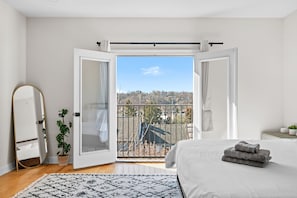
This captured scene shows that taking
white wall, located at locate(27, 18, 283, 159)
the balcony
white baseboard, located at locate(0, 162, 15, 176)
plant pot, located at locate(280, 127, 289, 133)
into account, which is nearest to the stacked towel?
plant pot, located at locate(280, 127, 289, 133)

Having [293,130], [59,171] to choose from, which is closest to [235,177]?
[293,130]

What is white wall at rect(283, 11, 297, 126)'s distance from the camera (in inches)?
175

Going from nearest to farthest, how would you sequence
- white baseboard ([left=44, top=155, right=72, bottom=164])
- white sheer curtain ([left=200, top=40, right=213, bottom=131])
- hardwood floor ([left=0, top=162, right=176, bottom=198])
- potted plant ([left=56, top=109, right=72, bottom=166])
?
1. hardwood floor ([left=0, top=162, right=176, bottom=198])
2. potted plant ([left=56, top=109, right=72, bottom=166])
3. white sheer curtain ([left=200, top=40, right=213, bottom=131])
4. white baseboard ([left=44, top=155, right=72, bottom=164])

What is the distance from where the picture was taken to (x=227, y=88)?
15.0ft

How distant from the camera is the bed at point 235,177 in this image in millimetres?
1366

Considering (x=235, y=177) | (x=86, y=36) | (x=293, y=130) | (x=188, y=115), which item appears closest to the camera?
(x=235, y=177)

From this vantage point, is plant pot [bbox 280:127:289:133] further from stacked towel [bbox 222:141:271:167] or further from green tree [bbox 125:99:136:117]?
green tree [bbox 125:99:136:117]

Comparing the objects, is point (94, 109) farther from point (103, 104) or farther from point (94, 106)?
point (103, 104)

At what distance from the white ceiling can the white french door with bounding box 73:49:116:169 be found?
2.38 feet

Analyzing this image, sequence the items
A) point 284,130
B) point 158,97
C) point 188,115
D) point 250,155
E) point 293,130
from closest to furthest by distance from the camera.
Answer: point 250,155 → point 293,130 → point 284,130 → point 188,115 → point 158,97

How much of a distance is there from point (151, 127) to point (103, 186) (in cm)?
323

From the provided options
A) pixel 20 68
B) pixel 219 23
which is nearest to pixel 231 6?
pixel 219 23

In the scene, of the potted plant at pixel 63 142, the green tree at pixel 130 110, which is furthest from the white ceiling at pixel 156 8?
the green tree at pixel 130 110

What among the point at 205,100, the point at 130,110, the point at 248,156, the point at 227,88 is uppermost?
the point at 227,88
